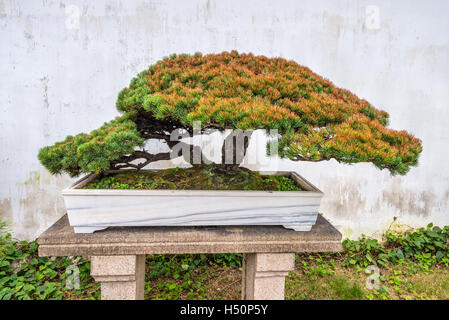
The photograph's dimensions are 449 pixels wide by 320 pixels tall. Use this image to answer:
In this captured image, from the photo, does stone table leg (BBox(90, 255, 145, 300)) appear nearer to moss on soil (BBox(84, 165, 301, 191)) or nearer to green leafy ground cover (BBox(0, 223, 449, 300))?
moss on soil (BBox(84, 165, 301, 191))

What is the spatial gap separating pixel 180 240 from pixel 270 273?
39cm

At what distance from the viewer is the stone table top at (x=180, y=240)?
107cm

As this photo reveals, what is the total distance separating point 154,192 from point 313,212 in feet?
2.00

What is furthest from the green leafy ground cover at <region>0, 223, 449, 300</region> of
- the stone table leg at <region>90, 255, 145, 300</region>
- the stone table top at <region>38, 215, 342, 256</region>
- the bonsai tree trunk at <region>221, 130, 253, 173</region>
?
the bonsai tree trunk at <region>221, 130, 253, 173</region>

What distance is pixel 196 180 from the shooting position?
1.26 metres

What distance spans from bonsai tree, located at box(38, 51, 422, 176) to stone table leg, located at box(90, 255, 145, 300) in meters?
0.35

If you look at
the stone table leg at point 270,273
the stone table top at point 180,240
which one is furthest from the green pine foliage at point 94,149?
the stone table leg at point 270,273

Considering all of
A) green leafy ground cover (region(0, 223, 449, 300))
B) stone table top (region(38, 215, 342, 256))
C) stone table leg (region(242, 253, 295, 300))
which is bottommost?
green leafy ground cover (region(0, 223, 449, 300))

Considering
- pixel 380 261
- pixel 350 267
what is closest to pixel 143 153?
pixel 350 267

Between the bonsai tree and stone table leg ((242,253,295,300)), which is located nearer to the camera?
the bonsai tree

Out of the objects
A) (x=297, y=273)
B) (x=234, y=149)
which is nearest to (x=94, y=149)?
(x=234, y=149)

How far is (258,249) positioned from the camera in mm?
1130

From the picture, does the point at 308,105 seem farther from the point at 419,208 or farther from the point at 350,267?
the point at 419,208

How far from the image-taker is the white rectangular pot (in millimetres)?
1065
